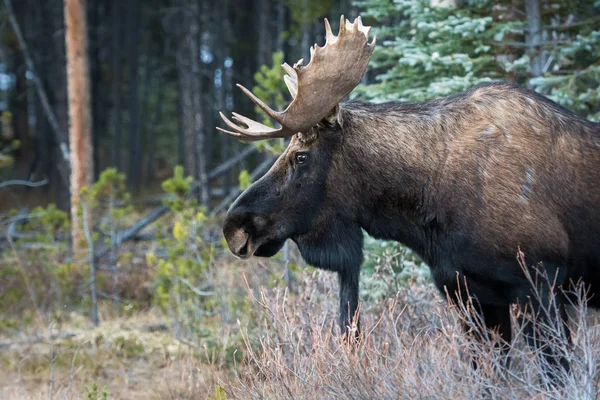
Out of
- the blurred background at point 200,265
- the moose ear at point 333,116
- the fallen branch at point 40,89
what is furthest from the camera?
the fallen branch at point 40,89

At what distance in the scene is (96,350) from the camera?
25.0 ft

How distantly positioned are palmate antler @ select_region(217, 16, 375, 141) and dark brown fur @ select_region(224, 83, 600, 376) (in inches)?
7.8

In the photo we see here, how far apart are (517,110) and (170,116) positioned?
31.5m

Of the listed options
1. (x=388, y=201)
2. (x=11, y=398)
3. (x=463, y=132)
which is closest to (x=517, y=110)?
(x=463, y=132)

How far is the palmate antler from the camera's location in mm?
4359

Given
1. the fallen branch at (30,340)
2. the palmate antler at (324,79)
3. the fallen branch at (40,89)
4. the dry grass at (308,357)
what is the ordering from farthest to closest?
1. the fallen branch at (40,89)
2. the fallen branch at (30,340)
3. the palmate antler at (324,79)
4. the dry grass at (308,357)

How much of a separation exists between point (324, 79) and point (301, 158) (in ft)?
1.75

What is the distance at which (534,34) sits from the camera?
6.93 meters

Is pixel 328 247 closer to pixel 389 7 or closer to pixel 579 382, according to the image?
pixel 579 382

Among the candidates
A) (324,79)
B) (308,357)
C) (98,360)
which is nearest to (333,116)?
(324,79)

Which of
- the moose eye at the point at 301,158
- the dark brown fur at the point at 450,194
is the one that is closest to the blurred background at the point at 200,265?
the dark brown fur at the point at 450,194

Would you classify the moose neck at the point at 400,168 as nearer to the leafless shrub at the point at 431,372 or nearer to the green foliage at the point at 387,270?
the leafless shrub at the point at 431,372

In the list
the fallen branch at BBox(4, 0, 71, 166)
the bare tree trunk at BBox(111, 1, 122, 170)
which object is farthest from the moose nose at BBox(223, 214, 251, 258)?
the bare tree trunk at BBox(111, 1, 122, 170)

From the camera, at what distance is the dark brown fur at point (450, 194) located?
417cm
